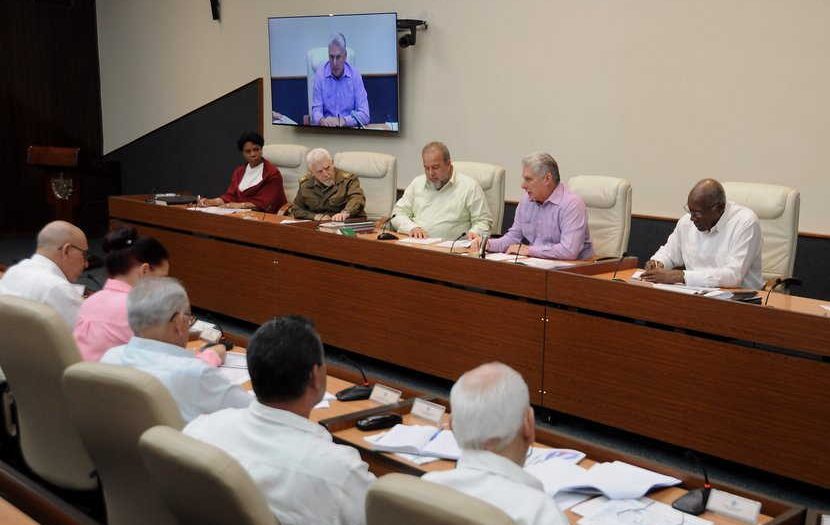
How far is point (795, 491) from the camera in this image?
366 centimetres

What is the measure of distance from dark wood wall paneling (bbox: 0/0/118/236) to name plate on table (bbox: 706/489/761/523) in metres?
7.79

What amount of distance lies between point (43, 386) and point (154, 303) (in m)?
0.49

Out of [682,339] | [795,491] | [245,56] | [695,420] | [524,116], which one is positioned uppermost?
[245,56]

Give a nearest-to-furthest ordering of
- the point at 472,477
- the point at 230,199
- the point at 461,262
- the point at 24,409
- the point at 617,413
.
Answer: the point at 472,477 → the point at 24,409 → the point at 617,413 → the point at 461,262 → the point at 230,199

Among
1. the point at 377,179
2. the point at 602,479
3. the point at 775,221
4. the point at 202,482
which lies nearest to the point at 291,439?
the point at 202,482

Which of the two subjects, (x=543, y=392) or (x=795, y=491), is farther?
(x=543, y=392)

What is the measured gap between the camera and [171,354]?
2.69 m

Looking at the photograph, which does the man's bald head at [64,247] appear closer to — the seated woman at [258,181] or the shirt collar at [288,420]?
the shirt collar at [288,420]

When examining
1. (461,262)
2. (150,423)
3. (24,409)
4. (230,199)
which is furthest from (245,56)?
(150,423)

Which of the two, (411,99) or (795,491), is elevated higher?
(411,99)

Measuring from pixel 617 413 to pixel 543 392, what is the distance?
38 cm

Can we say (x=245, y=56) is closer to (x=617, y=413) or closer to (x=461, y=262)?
(x=461, y=262)

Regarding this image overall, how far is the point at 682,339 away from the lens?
371 centimetres

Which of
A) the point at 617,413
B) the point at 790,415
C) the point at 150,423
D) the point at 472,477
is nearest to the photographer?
the point at 472,477
